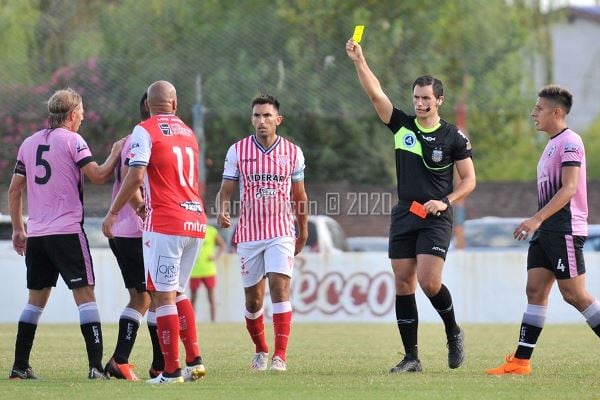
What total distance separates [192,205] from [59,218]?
1.09 meters

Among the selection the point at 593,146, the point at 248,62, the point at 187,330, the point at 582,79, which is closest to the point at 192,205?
the point at 187,330

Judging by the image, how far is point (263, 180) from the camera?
36.2 ft

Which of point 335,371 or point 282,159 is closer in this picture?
point 335,371

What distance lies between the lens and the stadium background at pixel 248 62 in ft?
82.3

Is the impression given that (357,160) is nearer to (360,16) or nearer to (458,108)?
(360,16)

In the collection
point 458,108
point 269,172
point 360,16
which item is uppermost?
point 360,16

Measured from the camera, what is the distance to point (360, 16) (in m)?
28.1

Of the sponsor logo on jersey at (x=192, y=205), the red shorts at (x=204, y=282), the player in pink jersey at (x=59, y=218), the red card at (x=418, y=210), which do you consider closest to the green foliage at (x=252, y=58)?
the red shorts at (x=204, y=282)

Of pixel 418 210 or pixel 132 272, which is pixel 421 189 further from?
pixel 132 272

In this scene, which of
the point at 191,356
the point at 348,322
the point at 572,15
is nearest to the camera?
the point at 191,356

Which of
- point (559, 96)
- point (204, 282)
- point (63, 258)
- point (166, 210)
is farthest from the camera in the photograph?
point (204, 282)

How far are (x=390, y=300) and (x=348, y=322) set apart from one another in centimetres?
83

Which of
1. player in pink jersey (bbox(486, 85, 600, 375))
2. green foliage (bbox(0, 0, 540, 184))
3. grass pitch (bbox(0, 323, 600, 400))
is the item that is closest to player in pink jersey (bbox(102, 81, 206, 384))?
grass pitch (bbox(0, 323, 600, 400))

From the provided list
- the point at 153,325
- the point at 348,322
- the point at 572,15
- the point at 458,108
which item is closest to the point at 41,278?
the point at 153,325
